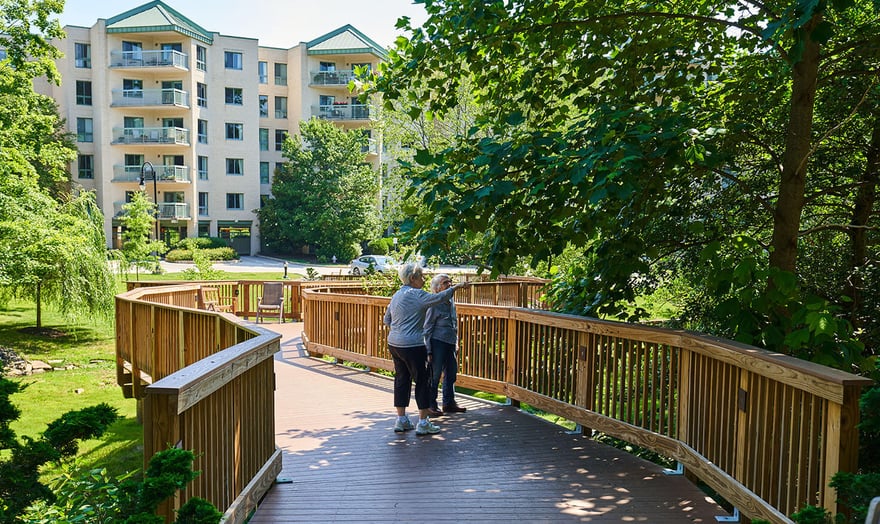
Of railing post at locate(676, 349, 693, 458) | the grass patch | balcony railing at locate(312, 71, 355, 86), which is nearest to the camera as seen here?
railing post at locate(676, 349, 693, 458)

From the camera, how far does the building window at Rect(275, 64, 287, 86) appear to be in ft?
185

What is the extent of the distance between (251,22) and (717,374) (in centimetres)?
5668

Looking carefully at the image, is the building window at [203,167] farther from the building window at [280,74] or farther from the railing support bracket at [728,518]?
the railing support bracket at [728,518]

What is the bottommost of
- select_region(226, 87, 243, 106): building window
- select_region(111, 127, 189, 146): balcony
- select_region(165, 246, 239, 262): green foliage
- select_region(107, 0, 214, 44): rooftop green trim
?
select_region(165, 246, 239, 262): green foliage

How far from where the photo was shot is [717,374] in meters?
5.48

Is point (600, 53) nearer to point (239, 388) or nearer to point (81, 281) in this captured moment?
point (239, 388)

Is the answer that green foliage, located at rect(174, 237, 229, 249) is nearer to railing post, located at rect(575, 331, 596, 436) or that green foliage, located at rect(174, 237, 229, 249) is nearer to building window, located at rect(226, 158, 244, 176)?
building window, located at rect(226, 158, 244, 176)

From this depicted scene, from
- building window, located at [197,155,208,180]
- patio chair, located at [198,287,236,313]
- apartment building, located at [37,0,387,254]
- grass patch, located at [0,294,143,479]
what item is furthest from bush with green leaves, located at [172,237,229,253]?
patio chair, located at [198,287,236,313]

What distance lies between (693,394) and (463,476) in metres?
1.97

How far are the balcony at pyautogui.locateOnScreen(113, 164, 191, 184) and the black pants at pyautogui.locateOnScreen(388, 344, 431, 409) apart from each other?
4530 cm

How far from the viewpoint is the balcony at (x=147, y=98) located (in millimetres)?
49031

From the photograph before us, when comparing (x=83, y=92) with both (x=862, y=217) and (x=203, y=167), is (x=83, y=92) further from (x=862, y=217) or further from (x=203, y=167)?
(x=862, y=217)

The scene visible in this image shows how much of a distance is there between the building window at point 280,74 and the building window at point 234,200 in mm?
9118

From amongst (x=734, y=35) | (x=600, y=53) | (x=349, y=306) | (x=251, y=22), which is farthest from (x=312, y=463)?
(x=251, y=22)
